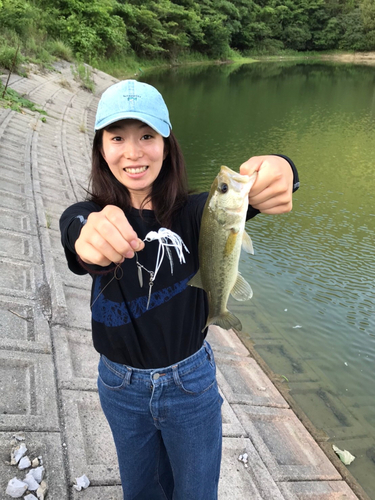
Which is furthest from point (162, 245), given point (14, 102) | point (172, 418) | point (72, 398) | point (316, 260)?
point (14, 102)

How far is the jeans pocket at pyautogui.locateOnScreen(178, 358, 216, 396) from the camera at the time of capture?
73.1 inches

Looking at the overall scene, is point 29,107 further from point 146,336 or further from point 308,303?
point 146,336

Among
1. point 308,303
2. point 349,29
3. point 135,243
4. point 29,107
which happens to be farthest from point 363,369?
point 349,29

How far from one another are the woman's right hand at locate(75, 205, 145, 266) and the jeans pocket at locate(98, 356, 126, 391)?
0.72 m

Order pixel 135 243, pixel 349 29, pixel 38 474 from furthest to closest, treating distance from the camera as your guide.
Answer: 1. pixel 349 29
2. pixel 38 474
3. pixel 135 243

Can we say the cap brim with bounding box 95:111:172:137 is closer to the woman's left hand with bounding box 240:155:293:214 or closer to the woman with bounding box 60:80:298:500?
the woman with bounding box 60:80:298:500

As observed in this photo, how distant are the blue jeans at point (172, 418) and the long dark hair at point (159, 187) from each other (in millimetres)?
727

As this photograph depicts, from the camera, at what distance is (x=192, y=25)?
130 ft

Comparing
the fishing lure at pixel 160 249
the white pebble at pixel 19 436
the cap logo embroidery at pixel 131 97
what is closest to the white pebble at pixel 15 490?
the white pebble at pixel 19 436

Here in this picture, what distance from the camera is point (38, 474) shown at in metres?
2.62

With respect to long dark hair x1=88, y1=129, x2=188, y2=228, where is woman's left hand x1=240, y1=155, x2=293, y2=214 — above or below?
above

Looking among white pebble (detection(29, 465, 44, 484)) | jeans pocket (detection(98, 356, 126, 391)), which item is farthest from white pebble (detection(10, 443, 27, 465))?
jeans pocket (detection(98, 356, 126, 391))

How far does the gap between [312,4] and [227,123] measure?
5007cm

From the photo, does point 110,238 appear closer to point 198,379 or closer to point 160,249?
point 160,249
